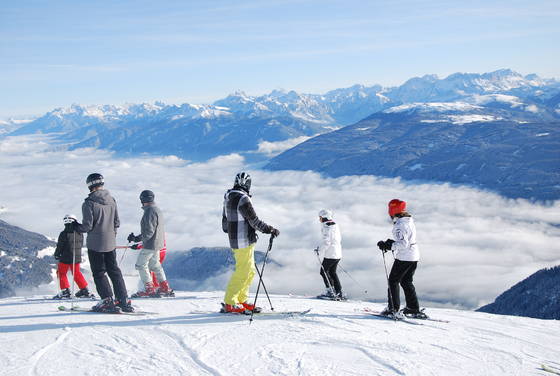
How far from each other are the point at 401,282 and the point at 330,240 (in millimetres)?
3026

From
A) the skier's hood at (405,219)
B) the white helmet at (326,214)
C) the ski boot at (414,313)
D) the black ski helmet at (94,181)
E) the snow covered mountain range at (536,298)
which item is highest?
the black ski helmet at (94,181)

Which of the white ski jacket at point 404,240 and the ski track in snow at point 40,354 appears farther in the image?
the white ski jacket at point 404,240

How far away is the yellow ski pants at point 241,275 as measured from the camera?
7738 mm

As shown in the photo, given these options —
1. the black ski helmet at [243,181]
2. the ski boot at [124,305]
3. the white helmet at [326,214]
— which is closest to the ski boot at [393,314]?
the white helmet at [326,214]

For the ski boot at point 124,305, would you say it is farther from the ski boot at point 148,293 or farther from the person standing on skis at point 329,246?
the person standing on skis at point 329,246

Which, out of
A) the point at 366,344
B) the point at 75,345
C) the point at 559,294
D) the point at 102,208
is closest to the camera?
the point at 75,345

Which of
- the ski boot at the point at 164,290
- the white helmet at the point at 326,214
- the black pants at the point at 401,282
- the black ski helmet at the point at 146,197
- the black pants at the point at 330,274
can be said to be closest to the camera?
the black pants at the point at 401,282

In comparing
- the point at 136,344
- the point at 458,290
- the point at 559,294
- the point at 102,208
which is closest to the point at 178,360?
the point at 136,344

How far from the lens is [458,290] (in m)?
198

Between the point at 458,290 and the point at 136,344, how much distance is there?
213674 millimetres

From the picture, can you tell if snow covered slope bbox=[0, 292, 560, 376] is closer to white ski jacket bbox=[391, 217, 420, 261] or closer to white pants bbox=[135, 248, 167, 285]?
white ski jacket bbox=[391, 217, 420, 261]

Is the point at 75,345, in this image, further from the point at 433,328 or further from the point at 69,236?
the point at 433,328

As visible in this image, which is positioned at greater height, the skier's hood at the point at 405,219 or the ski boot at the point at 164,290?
the skier's hood at the point at 405,219

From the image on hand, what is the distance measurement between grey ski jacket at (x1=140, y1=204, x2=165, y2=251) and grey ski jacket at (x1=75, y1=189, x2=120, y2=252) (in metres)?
2.25
